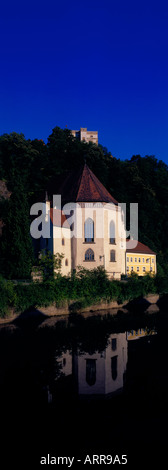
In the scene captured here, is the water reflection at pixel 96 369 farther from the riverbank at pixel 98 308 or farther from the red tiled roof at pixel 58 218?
the red tiled roof at pixel 58 218

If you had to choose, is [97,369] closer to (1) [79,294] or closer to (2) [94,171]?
(1) [79,294]

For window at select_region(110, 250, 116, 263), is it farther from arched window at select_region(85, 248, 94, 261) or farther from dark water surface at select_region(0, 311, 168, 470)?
dark water surface at select_region(0, 311, 168, 470)

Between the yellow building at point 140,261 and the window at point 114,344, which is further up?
the yellow building at point 140,261

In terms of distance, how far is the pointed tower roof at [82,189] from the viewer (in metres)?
42.5

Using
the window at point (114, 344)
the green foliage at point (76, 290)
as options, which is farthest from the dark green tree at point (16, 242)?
the window at point (114, 344)

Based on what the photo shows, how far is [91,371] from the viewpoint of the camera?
15031mm

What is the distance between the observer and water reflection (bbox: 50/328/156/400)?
1290 centimetres

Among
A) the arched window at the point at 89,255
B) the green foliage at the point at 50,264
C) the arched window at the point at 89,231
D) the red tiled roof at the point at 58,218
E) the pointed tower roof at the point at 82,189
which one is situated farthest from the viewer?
the pointed tower roof at the point at 82,189

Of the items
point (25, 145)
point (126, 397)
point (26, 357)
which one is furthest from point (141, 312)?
point (25, 145)

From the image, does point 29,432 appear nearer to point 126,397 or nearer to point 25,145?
point 126,397

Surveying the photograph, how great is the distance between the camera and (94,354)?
17.8 m

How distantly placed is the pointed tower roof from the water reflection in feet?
79.5

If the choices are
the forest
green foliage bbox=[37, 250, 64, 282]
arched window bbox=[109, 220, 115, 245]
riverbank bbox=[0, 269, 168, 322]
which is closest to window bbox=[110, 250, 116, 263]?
arched window bbox=[109, 220, 115, 245]
